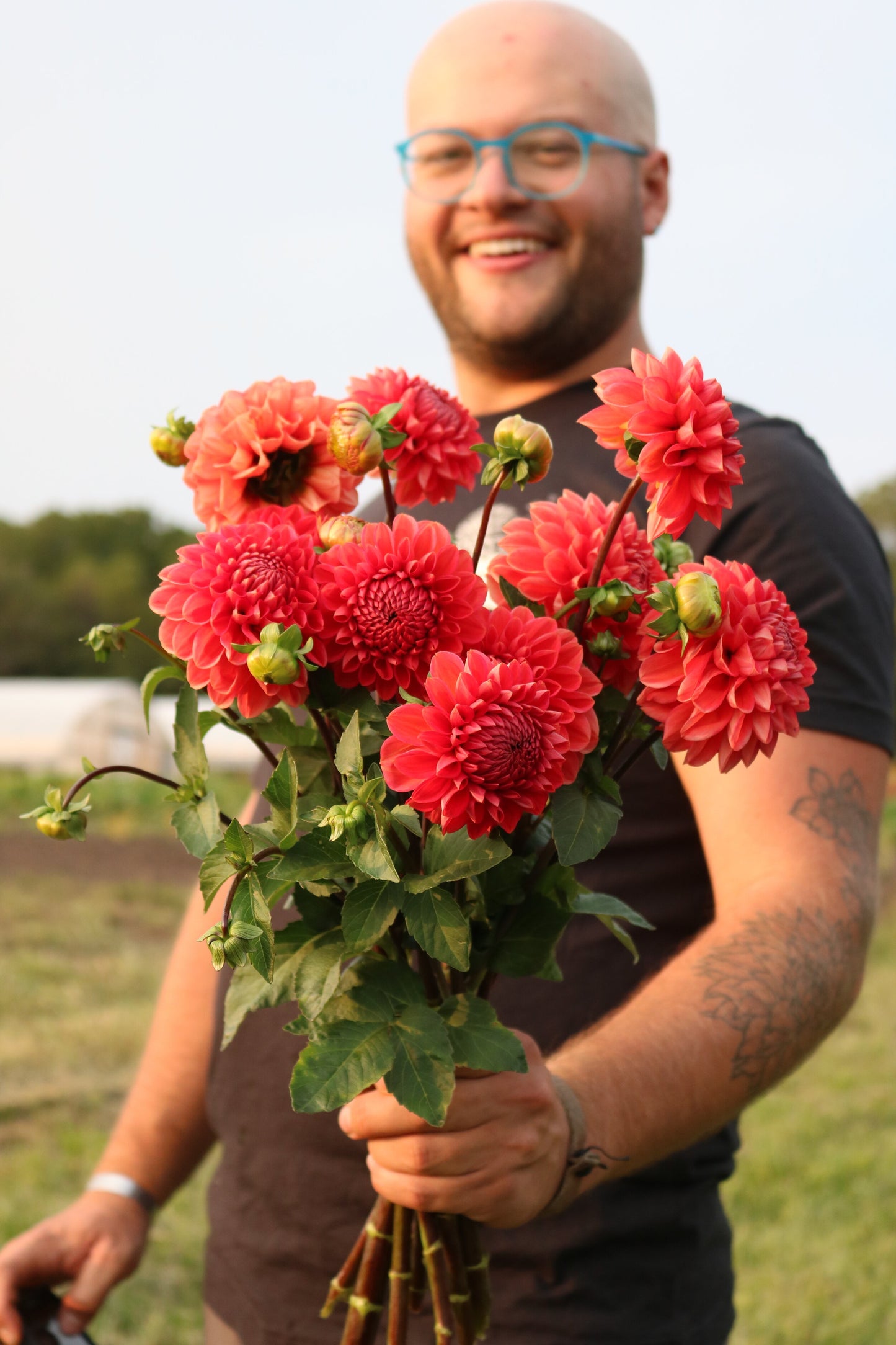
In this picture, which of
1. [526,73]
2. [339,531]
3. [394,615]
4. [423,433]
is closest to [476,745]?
[394,615]

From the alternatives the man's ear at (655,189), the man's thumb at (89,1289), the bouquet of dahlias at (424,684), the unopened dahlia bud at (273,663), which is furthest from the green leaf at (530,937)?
the man's ear at (655,189)

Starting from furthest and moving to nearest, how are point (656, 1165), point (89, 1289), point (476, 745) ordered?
point (89, 1289), point (656, 1165), point (476, 745)

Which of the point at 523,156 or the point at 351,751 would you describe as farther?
the point at 523,156

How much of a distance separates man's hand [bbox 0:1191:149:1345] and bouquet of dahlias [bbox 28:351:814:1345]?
2.67 feet

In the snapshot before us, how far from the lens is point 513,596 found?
3.12ft

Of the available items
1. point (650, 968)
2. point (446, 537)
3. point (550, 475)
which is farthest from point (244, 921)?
point (550, 475)

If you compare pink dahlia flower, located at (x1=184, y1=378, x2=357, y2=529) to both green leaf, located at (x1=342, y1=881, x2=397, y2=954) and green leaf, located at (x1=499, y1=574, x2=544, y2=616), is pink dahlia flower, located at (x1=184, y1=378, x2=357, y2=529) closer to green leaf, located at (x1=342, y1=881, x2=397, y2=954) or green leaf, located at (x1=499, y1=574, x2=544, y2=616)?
green leaf, located at (x1=499, y1=574, x2=544, y2=616)

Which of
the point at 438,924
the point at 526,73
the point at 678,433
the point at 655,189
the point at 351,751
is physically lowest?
the point at 438,924

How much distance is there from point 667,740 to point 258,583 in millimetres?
314

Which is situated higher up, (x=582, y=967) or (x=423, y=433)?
(x=423, y=433)

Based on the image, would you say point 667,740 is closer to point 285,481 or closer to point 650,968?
point 285,481

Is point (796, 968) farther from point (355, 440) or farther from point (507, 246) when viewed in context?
point (507, 246)

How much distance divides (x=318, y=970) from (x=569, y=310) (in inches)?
49.8

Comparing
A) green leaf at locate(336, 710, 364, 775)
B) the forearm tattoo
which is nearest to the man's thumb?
the forearm tattoo
